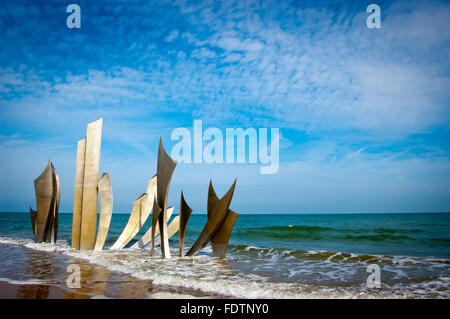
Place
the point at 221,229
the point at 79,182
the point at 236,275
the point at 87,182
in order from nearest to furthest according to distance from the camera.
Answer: the point at 236,275, the point at 221,229, the point at 87,182, the point at 79,182

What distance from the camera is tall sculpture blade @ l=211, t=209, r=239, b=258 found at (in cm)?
748

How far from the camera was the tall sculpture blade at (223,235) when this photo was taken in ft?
24.5

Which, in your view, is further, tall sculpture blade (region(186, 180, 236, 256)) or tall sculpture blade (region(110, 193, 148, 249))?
tall sculpture blade (region(110, 193, 148, 249))

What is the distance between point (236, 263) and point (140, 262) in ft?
7.66

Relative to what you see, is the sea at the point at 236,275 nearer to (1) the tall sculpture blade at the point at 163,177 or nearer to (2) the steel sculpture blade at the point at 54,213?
(2) the steel sculpture blade at the point at 54,213

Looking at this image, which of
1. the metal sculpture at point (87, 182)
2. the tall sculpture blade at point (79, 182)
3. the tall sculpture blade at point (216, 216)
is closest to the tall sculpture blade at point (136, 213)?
the metal sculpture at point (87, 182)

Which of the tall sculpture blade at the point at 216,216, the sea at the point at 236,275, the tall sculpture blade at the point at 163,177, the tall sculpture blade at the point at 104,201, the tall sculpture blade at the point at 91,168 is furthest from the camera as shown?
the tall sculpture blade at the point at 104,201

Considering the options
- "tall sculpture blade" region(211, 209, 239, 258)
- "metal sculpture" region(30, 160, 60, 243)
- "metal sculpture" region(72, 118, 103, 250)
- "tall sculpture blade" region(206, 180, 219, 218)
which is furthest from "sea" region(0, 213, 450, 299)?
"tall sculpture blade" region(206, 180, 219, 218)

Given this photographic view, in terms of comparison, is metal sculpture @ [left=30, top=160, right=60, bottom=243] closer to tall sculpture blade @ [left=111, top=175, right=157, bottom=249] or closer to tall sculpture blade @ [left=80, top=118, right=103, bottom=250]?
tall sculpture blade @ [left=80, top=118, right=103, bottom=250]

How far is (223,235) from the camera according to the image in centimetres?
772

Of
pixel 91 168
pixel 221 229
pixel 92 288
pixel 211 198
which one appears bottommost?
pixel 92 288

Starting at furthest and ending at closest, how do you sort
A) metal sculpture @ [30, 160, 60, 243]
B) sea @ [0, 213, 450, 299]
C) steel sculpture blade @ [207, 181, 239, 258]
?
metal sculpture @ [30, 160, 60, 243] → steel sculpture blade @ [207, 181, 239, 258] → sea @ [0, 213, 450, 299]

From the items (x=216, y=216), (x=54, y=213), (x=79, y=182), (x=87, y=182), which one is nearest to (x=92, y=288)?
(x=216, y=216)

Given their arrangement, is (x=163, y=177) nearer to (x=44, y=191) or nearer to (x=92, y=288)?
(x=92, y=288)
